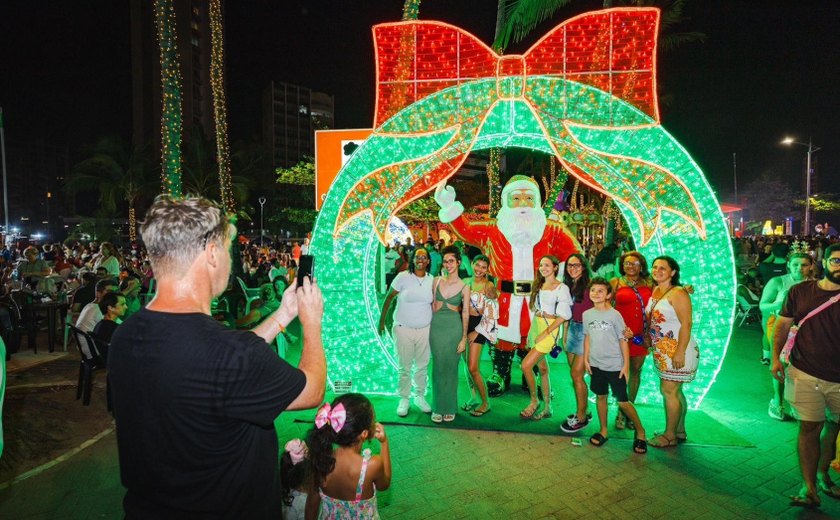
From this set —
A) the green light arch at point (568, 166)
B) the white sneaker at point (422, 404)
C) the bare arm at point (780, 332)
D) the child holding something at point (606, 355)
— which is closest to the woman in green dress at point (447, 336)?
the white sneaker at point (422, 404)

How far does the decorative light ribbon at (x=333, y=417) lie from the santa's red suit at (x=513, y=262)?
341 cm

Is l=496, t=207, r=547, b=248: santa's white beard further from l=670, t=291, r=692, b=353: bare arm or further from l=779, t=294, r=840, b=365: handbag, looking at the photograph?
l=779, t=294, r=840, b=365: handbag

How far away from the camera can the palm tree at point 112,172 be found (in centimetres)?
2544

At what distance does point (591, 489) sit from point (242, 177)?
2332cm

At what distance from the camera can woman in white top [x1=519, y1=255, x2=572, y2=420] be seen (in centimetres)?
493

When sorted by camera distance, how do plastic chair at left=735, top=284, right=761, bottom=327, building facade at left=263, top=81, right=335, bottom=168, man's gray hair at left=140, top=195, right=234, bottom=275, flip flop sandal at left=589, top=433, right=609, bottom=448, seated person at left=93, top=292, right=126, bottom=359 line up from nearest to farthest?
man's gray hair at left=140, top=195, right=234, bottom=275 < flip flop sandal at left=589, top=433, right=609, bottom=448 < seated person at left=93, top=292, right=126, bottom=359 < plastic chair at left=735, top=284, right=761, bottom=327 < building facade at left=263, top=81, right=335, bottom=168

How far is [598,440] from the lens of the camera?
4.49m

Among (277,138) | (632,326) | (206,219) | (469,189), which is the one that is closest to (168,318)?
(206,219)

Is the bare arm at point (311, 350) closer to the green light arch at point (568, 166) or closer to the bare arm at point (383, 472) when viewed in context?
the bare arm at point (383, 472)

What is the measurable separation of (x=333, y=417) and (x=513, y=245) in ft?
12.7

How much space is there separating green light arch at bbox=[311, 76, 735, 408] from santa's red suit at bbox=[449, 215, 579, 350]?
2.66ft

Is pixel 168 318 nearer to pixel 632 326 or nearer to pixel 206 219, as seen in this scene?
pixel 206 219

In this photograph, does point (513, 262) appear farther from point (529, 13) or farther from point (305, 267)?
point (529, 13)

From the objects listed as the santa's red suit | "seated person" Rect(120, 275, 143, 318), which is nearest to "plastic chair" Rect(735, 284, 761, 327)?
the santa's red suit
